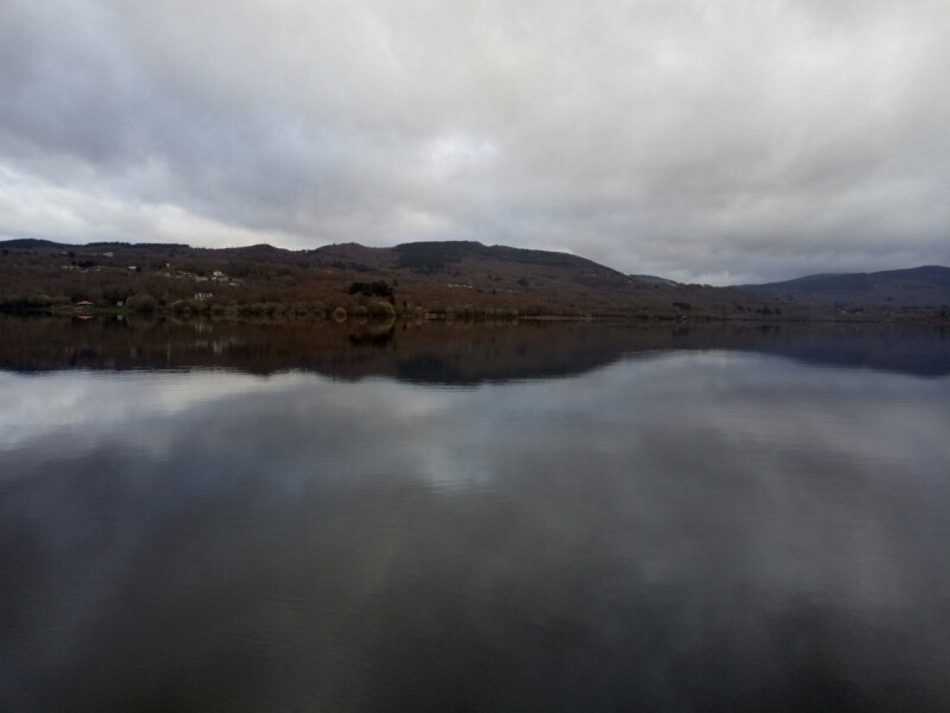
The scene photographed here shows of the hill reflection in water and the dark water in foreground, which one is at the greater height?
the dark water in foreground

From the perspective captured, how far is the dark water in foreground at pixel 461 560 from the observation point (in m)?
5.50

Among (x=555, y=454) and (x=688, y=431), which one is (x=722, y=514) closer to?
(x=555, y=454)

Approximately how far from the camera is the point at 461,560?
785cm

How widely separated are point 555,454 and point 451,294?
10683 cm

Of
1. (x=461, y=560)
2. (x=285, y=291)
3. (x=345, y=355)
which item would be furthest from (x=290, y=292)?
(x=461, y=560)

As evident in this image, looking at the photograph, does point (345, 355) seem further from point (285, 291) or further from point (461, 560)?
point (285, 291)

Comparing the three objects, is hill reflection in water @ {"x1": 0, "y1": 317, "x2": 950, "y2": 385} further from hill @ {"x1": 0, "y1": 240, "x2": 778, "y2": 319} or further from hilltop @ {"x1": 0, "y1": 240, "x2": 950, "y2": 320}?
hill @ {"x1": 0, "y1": 240, "x2": 778, "y2": 319}

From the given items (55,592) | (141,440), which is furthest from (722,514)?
(141,440)

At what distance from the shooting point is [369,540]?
8.41m

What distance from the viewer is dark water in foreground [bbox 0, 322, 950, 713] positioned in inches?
217

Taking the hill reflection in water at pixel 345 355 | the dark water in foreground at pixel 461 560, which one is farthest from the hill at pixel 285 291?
A: the dark water in foreground at pixel 461 560

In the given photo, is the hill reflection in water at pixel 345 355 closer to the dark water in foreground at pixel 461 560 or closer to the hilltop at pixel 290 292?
the dark water in foreground at pixel 461 560

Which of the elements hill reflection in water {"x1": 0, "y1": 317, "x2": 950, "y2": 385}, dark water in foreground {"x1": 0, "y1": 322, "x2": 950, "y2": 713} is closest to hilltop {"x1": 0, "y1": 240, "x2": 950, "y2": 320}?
hill reflection in water {"x1": 0, "y1": 317, "x2": 950, "y2": 385}

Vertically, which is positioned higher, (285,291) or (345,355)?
(285,291)
